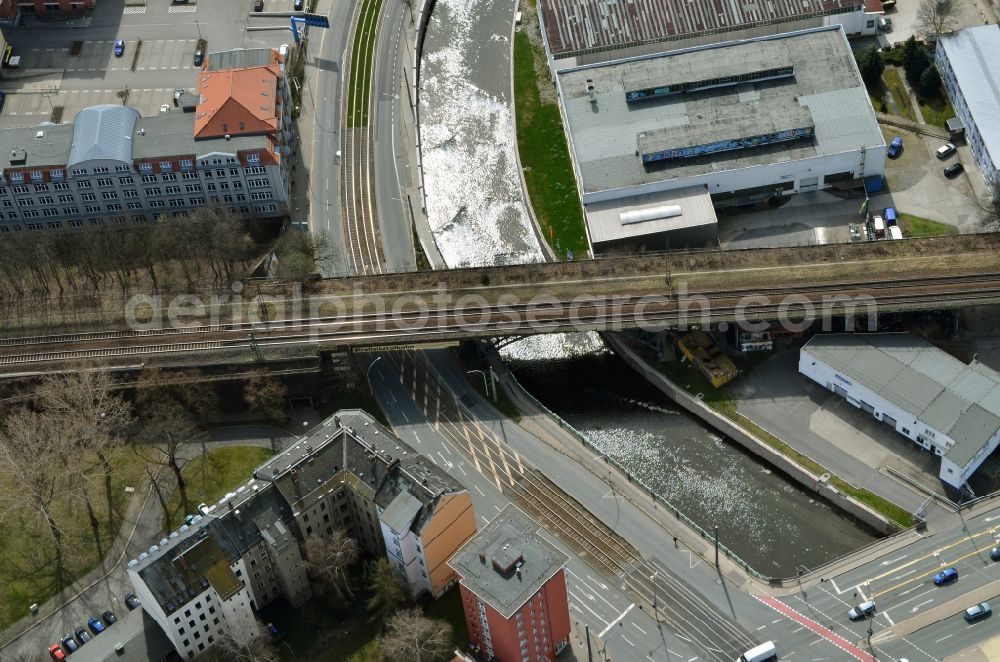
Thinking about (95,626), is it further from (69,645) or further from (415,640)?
(415,640)

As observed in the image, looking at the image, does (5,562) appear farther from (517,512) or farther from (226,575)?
(517,512)

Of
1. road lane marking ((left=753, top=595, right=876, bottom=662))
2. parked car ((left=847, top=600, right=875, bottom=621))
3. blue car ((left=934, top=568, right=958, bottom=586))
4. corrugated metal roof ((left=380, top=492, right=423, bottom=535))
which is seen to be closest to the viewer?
road lane marking ((left=753, top=595, right=876, bottom=662))

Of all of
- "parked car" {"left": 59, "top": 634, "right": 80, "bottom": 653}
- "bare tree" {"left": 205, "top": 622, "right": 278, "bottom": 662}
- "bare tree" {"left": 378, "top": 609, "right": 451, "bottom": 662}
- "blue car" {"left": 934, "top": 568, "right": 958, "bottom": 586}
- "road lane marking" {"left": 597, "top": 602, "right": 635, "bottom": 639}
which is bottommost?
"blue car" {"left": 934, "top": 568, "right": 958, "bottom": 586}

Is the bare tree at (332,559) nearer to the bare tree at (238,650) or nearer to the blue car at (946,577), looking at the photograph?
the bare tree at (238,650)

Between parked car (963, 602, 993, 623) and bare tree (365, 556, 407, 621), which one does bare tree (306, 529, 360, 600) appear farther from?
parked car (963, 602, 993, 623)

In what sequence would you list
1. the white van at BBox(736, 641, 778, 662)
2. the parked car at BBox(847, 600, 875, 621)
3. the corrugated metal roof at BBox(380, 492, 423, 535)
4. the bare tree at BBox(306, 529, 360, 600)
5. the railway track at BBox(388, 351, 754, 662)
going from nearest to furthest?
the white van at BBox(736, 641, 778, 662) < the corrugated metal roof at BBox(380, 492, 423, 535) < the parked car at BBox(847, 600, 875, 621) < the railway track at BBox(388, 351, 754, 662) < the bare tree at BBox(306, 529, 360, 600)

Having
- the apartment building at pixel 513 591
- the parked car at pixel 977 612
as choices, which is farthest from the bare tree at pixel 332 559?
the parked car at pixel 977 612

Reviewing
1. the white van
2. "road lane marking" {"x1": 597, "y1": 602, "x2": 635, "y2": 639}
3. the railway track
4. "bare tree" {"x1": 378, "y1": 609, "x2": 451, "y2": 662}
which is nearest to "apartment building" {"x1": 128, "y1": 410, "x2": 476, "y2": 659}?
"bare tree" {"x1": 378, "y1": 609, "x2": 451, "y2": 662}

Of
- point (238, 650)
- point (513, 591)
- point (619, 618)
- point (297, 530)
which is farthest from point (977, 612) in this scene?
point (238, 650)
